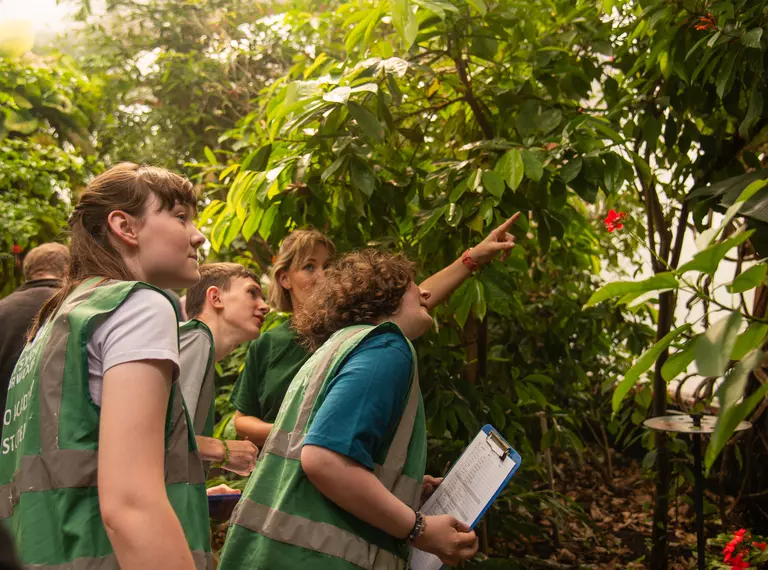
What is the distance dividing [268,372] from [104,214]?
1.07 meters

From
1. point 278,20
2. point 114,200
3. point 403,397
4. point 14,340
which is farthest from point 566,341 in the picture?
point 278,20

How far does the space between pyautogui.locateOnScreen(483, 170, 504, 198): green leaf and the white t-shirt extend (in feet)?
3.48

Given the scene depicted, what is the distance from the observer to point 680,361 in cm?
89

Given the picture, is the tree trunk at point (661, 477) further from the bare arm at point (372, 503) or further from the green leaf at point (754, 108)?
the bare arm at point (372, 503)

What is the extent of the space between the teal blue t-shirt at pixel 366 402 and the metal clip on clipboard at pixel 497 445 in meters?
0.18

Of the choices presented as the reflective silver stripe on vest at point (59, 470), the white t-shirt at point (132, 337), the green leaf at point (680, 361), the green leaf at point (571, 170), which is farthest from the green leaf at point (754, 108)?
the reflective silver stripe on vest at point (59, 470)

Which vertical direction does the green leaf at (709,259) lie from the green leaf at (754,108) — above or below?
below

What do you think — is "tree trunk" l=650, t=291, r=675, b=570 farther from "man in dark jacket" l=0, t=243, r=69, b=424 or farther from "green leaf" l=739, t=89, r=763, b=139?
"man in dark jacket" l=0, t=243, r=69, b=424

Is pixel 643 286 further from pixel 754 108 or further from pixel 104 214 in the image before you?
pixel 754 108

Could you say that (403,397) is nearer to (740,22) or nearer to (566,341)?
(740,22)

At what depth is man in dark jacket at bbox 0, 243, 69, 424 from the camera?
2.75m

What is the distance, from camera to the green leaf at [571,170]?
6.25ft

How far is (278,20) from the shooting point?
15.1 ft

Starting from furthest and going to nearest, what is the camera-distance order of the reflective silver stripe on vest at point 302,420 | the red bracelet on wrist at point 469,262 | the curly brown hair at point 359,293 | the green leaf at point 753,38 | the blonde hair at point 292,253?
the blonde hair at point 292,253 → the red bracelet on wrist at point 469,262 → the green leaf at point 753,38 → the curly brown hair at point 359,293 → the reflective silver stripe on vest at point 302,420
